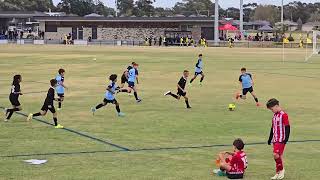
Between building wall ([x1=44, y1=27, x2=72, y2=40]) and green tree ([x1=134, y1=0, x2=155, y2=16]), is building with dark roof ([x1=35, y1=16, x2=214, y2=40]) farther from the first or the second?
green tree ([x1=134, y1=0, x2=155, y2=16])

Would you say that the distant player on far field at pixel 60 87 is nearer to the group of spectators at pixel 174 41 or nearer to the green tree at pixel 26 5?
the group of spectators at pixel 174 41

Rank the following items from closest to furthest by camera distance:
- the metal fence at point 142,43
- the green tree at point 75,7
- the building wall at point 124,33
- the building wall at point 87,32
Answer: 1. the metal fence at point 142,43
2. the building wall at point 124,33
3. the building wall at point 87,32
4. the green tree at point 75,7

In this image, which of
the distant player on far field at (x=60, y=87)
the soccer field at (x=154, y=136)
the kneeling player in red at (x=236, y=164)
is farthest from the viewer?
the distant player on far field at (x=60, y=87)

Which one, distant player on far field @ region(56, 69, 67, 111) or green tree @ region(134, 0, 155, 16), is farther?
green tree @ region(134, 0, 155, 16)

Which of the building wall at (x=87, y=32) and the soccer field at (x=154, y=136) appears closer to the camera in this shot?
the soccer field at (x=154, y=136)

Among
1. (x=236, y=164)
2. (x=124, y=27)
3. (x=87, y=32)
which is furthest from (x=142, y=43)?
(x=236, y=164)

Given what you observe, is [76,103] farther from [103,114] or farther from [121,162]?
[121,162]

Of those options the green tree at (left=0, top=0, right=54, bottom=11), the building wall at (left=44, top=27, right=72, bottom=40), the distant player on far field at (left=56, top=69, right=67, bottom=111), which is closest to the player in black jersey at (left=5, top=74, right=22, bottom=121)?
the distant player on far field at (left=56, top=69, right=67, bottom=111)

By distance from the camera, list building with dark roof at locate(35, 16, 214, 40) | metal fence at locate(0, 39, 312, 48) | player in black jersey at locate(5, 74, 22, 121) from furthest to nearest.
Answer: building with dark roof at locate(35, 16, 214, 40)
metal fence at locate(0, 39, 312, 48)
player in black jersey at locate(5, 74, 22, 121)

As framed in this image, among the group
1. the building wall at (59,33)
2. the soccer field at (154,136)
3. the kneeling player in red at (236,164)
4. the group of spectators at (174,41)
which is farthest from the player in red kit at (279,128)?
the building wall at (59,33)

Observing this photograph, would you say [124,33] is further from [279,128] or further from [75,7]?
[279,128]

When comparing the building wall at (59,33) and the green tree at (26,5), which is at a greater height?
the green tree at (26,5)

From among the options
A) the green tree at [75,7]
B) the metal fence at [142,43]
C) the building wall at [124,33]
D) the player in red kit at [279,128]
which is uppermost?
the green tree at [75,7]

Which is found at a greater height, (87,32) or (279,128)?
(87,32)
